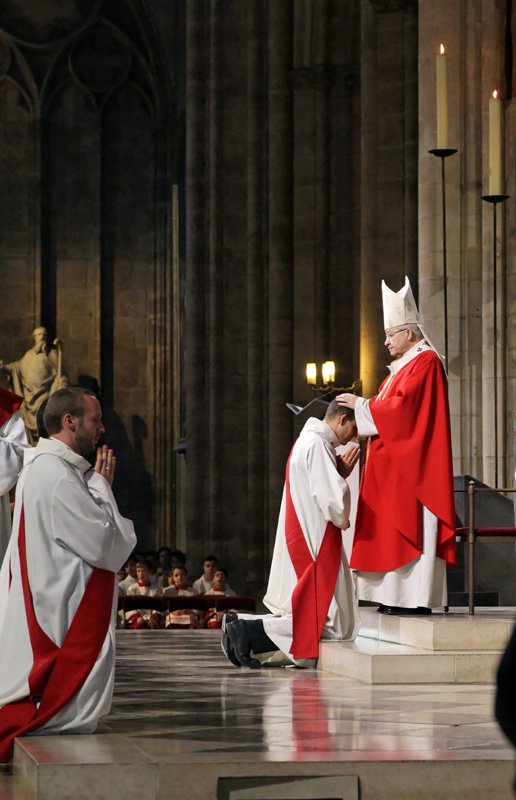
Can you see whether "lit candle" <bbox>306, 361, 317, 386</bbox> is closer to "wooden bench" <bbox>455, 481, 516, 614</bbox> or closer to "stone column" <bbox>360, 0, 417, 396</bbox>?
"stone column" <bbox>360, 0, 417, 396</bbox>

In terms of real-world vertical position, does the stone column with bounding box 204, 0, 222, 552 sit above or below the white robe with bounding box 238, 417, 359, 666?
above

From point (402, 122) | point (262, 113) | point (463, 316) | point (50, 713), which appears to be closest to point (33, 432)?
point (262, 113)

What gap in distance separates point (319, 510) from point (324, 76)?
1244 centimetres

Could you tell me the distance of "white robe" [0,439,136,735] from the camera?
6316mm

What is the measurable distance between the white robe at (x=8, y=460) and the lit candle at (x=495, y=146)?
369 cm

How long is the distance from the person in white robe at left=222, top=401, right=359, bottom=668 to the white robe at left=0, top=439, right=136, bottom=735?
9.52 ft

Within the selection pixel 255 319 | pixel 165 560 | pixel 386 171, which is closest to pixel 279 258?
pixel 255 319

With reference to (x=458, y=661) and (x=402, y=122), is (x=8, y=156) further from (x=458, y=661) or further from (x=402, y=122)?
(x=458, y=661)

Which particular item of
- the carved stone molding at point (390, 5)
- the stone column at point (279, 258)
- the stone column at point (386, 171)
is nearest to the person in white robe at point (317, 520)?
the stone column at point (386, 171)

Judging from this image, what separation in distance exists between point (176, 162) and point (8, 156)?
349cm

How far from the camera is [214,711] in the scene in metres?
7.10

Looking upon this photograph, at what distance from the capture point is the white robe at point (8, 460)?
28.2 feet

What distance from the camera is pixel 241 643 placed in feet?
30.8

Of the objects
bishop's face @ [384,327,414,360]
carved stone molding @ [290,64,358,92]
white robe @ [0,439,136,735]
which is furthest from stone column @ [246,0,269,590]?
white robe @ [0,439,136,735]
